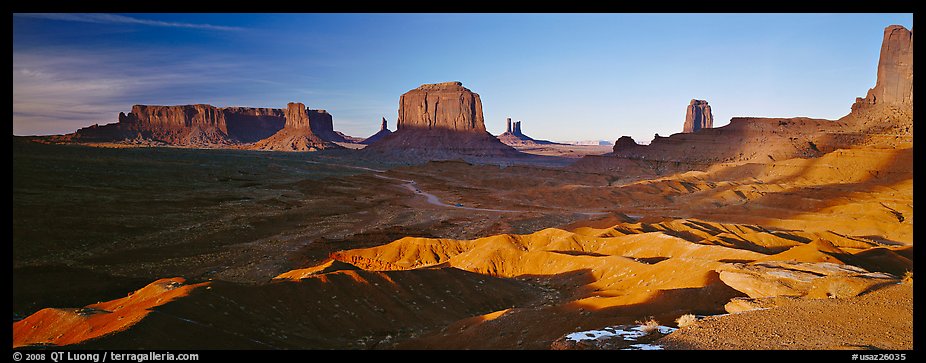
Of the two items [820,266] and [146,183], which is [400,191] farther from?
[820,266]

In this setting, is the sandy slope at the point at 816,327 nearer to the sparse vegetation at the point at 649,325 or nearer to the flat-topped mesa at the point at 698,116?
the sparse vegetation at the point at 649,325

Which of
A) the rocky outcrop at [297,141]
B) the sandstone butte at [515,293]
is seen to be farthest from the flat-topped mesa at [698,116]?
the sandstone butte at [515,293]

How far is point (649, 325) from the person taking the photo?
1173 centimetres

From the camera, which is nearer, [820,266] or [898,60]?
[820,266]

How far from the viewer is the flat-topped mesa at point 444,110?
176 meters

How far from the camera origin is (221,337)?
41.8 ft

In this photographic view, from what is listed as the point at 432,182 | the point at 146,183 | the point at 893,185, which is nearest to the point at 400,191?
the point at 432,182

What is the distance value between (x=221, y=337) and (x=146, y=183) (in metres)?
61.8

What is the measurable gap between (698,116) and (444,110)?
8115cm

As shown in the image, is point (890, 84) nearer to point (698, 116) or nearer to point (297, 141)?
point (698, 116)

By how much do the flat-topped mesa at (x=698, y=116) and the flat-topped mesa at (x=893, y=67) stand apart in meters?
63.3

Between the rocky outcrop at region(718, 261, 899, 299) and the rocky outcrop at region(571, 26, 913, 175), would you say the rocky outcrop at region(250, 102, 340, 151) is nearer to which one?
the rocky outcrop at region(571, 26, 913, 175)

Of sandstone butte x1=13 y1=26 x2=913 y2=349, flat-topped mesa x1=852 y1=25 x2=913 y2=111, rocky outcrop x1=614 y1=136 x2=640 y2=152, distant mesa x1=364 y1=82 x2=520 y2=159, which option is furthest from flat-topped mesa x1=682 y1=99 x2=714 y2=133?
sandstone butte x1=13 y1=26 x2=913 y2=349
